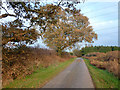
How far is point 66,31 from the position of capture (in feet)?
87.4

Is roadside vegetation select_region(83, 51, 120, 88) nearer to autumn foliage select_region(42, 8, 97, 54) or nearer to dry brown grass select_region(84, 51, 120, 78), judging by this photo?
dry brown grass select_region(84, 51, 120, 78)

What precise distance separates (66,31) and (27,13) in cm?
1915

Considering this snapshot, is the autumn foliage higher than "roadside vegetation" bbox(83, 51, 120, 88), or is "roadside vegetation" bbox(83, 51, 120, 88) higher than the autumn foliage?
the autumn foliage

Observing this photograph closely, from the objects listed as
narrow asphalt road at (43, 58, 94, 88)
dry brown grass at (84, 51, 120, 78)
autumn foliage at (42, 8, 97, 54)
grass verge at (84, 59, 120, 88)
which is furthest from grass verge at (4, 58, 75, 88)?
autumn foliage at (42, 8, 97, 54)

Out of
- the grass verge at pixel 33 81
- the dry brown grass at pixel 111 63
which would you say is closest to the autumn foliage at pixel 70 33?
the dry brown grass at pixel 111 63

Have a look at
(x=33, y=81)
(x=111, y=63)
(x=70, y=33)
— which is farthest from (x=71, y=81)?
(x=70, y=33)

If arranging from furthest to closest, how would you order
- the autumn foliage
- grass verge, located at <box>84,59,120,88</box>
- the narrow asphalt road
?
the autumn foliage → grass verge, located at <box>84,59,120,88</box> → the narrow asphalt road

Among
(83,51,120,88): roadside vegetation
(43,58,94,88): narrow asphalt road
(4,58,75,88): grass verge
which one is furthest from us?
(83,51,120,88): roadside vegetation

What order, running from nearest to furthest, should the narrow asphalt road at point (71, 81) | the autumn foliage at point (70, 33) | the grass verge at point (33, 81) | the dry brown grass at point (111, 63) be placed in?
1. the grass verge at point (33, 81)
2. the narrow asphalt road at point (71, 81)
3. the dry brown grass at point (111, 63)
4. the autumn foliage at point (70, 33)

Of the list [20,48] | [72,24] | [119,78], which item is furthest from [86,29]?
[20,48]

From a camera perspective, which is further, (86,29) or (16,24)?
(86,29)

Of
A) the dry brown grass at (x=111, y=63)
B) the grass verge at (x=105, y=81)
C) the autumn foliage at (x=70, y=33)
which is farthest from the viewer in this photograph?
the autumn foliage at (x=70, y=33)

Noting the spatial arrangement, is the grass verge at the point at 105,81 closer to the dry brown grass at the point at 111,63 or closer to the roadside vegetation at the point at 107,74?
the roadside vegetation at the point at 107,74

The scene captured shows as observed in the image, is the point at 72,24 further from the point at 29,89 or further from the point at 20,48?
the point at 29,89
